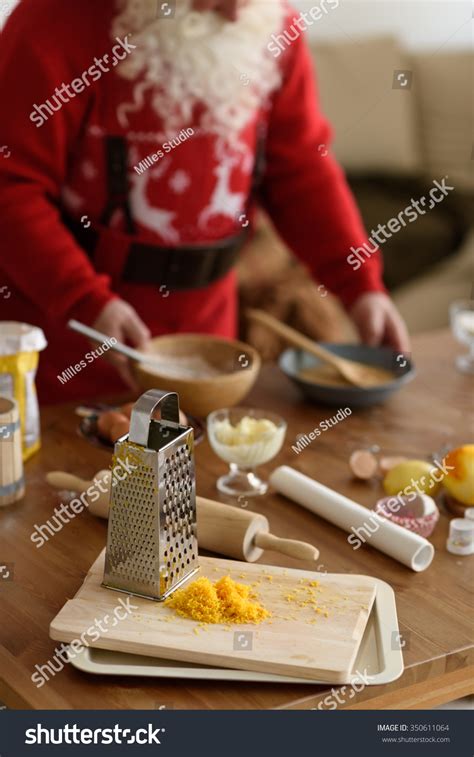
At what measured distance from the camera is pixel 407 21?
4570mm

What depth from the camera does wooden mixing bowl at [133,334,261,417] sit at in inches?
66.3

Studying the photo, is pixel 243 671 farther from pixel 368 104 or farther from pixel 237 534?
pixel 368 104

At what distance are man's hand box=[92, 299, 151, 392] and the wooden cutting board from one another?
0.62 m

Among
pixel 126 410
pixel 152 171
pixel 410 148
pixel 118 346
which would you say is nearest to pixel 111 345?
pixel 118 346

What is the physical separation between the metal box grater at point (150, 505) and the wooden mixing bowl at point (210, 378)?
0.48 metres

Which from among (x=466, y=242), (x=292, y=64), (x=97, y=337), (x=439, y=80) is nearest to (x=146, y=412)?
(x=97, y=337)

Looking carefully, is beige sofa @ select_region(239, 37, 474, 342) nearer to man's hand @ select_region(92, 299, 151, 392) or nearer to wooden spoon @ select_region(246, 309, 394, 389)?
wooden spoon @ select_region(246, 309, 394, 389)

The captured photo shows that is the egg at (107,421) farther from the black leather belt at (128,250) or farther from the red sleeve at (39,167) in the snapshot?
the black leather belt at (128,250)

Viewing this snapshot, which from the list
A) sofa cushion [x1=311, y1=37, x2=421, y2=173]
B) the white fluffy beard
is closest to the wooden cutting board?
the white fluffy beard

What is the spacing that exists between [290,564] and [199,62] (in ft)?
3.47

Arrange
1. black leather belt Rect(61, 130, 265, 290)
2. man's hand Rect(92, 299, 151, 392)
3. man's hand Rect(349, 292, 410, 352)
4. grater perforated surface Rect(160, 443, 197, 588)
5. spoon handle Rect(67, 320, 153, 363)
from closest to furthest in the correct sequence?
1. grater perforated surface Rect(160, 443, 197, 588)
2. spoon handle Rect(67, 320, 153, 363)
3. man's hand Rect(92, 299, 151, 392)
4. black leather belt Rect(61, 130, 265, 290)
5. man's hand Rect(349, 292, 410, 352)

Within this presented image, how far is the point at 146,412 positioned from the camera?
3.67 feet

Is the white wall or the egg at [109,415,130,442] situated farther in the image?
the white wall
